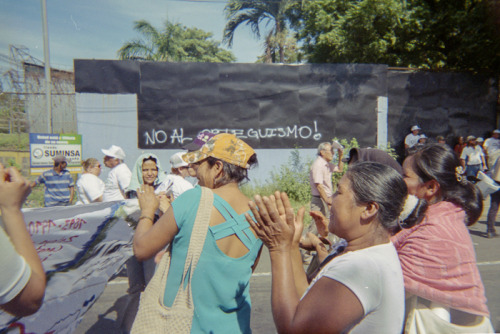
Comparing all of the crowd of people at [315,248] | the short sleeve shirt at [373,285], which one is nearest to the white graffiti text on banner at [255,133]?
the crowd of people at [315,248]

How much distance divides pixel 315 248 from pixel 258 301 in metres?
2.39

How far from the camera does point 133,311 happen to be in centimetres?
306

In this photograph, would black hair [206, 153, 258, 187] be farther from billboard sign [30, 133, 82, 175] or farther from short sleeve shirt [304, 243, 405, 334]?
billboard sign [30, 133, 82, 175]

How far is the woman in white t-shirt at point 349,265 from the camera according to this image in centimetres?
132

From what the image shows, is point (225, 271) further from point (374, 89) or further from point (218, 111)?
point (374, 89)

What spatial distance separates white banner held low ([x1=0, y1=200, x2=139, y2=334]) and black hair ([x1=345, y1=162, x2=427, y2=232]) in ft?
5.74

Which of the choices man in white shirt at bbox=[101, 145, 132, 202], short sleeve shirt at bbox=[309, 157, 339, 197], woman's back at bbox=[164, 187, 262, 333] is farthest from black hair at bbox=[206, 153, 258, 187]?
short sleeve shirt at bbox=[309, 157, 339, 197]

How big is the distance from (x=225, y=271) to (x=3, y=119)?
11.8m

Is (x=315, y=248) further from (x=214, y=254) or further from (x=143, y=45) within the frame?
(x=143, y=45)

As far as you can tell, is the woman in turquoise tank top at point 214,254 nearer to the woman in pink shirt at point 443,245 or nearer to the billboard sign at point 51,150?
the woman in pink shirt at point 443,245

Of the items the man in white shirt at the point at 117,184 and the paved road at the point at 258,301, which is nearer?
the paved road at the point at 258,301

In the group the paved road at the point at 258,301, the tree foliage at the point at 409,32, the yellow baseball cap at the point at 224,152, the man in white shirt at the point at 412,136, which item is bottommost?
the paved road at the point at 258,301

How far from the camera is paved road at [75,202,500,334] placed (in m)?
3.69

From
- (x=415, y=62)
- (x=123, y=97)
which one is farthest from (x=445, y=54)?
(x=123, y=97)
